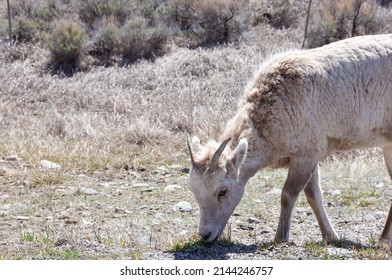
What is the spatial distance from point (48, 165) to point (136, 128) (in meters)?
2.36

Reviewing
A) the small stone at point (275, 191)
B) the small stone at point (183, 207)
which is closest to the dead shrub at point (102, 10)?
the small stone at point (275, 191)

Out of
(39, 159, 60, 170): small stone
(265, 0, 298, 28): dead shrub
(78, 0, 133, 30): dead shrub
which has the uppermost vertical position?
(39, 159, 60, 170): small stone

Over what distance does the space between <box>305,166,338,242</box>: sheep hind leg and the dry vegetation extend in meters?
0.22

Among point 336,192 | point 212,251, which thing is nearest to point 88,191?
point 336,192

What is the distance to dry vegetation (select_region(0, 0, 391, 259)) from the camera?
281 inches

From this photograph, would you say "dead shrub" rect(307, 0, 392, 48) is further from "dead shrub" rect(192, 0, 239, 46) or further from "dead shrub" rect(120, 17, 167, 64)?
"dead shrub" rect(120, 17, 167, 64)

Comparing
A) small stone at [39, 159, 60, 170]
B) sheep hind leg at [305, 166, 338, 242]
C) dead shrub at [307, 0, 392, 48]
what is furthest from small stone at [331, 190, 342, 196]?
dead shrub at [307, 0, 392, 48]

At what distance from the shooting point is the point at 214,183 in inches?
254

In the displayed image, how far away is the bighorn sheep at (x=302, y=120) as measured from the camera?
6.69 metres

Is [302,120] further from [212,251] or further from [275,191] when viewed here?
[275,191]

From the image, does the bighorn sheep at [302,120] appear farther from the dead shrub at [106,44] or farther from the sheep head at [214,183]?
the dead shrub at [106,44]

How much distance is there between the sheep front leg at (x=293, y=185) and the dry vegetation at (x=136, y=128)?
208 mm
